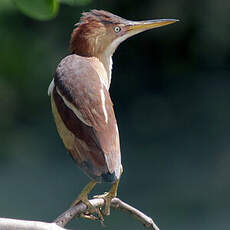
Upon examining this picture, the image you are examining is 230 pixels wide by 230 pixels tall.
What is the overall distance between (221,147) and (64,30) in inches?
100

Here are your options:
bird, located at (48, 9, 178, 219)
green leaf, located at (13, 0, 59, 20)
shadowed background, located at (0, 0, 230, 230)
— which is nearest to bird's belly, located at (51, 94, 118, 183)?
bird, located at (48, 9, 178, 219)

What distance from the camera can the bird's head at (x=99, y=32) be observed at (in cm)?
226

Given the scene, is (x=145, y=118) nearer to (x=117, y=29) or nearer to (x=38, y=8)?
(x=117, y=29)

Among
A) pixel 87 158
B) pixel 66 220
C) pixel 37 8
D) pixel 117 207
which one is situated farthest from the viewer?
pixel 117 207

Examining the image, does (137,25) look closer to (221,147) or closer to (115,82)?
(221,147)

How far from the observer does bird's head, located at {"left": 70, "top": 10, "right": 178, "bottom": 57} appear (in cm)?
226

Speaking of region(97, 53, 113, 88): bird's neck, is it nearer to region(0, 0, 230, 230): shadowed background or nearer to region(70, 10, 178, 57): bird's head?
region(70, 10, 178, 57): bird's head

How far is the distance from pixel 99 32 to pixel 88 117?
45cm

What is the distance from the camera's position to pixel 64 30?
29.2ft

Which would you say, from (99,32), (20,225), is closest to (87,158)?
(20,225)

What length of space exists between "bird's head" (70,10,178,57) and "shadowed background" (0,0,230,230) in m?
3.90

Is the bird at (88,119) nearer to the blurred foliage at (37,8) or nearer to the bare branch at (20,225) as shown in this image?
the bare branch at (20,225)

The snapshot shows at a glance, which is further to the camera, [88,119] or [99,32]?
[99,32]

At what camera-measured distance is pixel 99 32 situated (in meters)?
2.26
